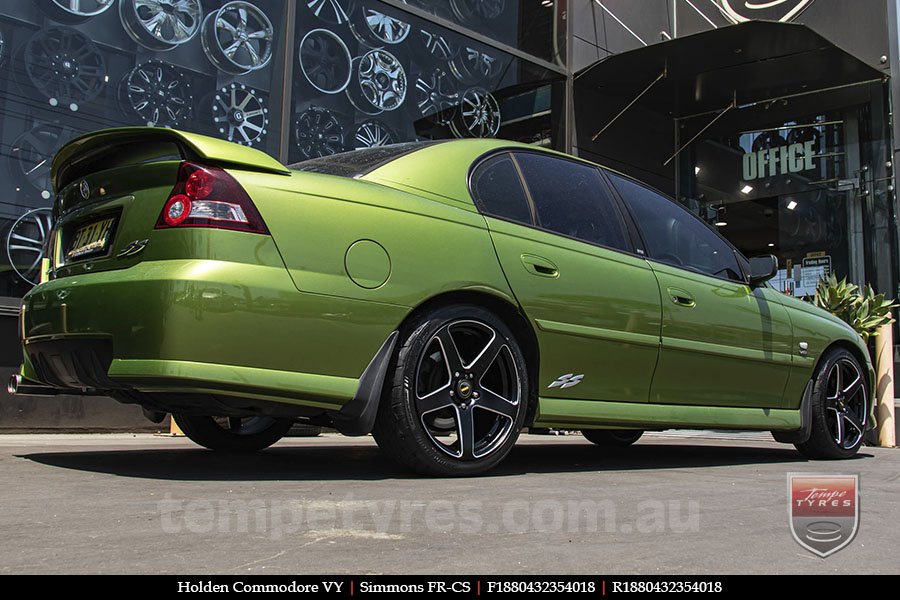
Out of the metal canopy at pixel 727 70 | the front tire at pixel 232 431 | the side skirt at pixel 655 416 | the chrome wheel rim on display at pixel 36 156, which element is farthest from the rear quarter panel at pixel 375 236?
the metal canopy at pixel 727 70

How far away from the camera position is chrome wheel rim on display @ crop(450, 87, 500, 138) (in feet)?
32.5

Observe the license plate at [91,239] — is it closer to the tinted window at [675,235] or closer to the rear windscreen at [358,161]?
the rear windscreen at [358,161]

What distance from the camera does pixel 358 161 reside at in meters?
3.59

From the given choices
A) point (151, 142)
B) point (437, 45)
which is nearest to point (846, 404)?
point (151, 142)

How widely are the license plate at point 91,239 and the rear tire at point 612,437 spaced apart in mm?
3460

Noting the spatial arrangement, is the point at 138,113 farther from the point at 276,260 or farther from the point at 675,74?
the point at 675,74

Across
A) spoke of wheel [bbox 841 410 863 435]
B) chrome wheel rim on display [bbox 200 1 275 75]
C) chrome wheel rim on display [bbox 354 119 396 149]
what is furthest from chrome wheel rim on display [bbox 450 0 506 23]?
spoke of wheel [bbox 841 410 863 435]

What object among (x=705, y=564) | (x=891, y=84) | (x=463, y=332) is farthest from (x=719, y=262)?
(x=891, y=84)

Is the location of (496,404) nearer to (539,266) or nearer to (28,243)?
(539,266)

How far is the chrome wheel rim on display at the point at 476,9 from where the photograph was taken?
10156 millimetres

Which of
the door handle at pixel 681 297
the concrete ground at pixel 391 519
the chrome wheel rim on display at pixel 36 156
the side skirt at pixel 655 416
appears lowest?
the concrete ground at pixel 391 519

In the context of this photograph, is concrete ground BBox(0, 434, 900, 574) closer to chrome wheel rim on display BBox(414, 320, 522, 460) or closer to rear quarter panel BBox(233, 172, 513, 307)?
chrome wheel rim on display BBox(414, 320, 522, 460)

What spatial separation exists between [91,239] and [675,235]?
288 cm

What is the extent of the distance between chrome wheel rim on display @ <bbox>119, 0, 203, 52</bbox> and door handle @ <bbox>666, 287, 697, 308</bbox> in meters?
5.23
